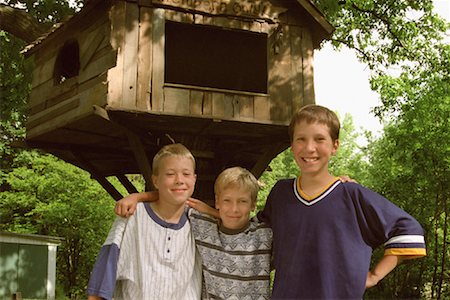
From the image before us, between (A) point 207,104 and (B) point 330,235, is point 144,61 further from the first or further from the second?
(B) point 330,235

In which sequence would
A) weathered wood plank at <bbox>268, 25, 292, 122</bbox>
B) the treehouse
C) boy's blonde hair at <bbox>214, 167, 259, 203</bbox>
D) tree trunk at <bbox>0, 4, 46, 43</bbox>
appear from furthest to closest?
tree trunk at <bbox>0, 4, 46, 43</bbox> → weathered wood plank at <bbox>268, 25, 292, 122</bbox> → the treehouse → boy's blonde hair at <bbox>214, 167, 259, 203</bbox>

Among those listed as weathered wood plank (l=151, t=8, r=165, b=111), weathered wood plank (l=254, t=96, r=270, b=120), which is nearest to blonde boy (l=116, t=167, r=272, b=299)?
weathered wood plank (l=151, t=8, r=165, b=111)

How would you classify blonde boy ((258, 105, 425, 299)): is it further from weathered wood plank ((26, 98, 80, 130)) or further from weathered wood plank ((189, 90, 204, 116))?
weathered wood plank ((26, 98, 80, 130))

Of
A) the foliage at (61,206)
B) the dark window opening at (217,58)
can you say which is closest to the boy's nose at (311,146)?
the dark window opening at (217,58)

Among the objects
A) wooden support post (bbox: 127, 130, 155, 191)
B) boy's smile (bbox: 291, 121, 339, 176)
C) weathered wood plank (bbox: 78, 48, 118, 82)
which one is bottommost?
boy's smile (bbox: 291, 121, 339, 176)

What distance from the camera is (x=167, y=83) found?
366 inches

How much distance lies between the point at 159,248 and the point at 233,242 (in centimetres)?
44

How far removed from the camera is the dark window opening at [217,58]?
10.2 meters

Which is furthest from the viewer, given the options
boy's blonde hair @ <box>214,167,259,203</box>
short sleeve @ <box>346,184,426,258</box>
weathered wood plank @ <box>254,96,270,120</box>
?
weathered wood plank @ <box>254,96,270,120</box>

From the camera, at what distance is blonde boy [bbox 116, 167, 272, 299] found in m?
3.37

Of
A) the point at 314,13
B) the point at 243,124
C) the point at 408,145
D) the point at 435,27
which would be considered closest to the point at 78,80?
the point at 243,124

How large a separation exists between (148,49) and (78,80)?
135 centimetres

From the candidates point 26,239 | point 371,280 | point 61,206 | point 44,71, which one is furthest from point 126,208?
point 61,206

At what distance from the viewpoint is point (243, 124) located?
8859mm
